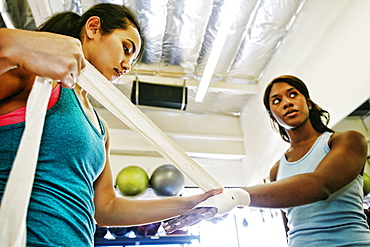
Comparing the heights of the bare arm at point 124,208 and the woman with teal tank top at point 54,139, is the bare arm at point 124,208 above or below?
below

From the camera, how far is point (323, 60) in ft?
9.83

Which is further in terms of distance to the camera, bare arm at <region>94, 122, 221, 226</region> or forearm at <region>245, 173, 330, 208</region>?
forearm at <region>245, 173, 330, 208</region>

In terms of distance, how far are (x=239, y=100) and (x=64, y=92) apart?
4312 mm

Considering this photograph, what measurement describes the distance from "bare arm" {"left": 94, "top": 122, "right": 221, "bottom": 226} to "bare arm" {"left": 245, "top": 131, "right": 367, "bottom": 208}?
38 cm

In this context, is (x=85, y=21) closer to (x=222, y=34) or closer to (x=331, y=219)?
(x=331, y=219)

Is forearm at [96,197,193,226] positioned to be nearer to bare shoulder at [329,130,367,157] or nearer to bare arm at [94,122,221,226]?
bare arm at [94,122,221,226]

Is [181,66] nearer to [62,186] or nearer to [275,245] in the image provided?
[275,245]

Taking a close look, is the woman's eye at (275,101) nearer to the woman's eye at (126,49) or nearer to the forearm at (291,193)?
the forearm at (291,193)

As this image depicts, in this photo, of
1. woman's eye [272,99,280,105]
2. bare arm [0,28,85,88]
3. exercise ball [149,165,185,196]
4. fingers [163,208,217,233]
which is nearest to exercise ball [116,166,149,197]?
exercise ball [149,165,185,196]

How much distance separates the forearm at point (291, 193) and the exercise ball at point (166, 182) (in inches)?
92.1

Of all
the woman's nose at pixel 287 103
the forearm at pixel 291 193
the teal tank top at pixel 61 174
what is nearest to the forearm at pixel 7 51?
the teal tank top at pixel 61 174

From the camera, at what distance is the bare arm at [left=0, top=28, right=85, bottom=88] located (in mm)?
549

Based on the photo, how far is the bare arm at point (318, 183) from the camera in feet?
3.92

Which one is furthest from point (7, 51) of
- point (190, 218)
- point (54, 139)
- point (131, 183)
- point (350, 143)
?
point (131, 183)
